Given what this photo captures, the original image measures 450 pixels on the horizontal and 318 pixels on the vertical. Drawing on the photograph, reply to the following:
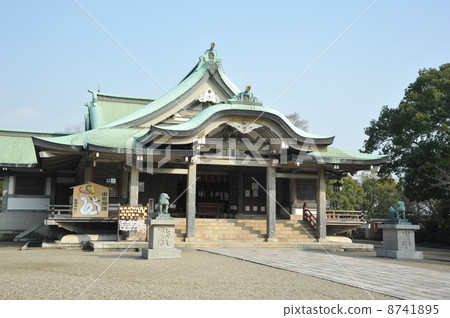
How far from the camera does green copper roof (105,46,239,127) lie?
65.7ft

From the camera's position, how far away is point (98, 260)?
1184 cm

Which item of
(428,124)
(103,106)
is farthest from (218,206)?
(428,124)

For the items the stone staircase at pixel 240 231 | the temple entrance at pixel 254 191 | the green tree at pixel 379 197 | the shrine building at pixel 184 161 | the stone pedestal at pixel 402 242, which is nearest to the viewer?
the stone pedestal at pixel 402 242

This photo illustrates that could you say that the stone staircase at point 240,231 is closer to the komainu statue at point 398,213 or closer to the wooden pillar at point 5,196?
the komainu statue at point 398,213

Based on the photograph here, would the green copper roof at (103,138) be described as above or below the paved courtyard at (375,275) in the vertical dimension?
above

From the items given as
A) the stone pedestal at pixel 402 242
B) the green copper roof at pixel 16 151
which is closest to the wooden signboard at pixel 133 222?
the green copper roof at pixel 16 151

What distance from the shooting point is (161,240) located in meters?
12.4

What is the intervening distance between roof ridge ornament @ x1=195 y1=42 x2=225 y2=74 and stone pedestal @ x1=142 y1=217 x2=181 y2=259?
10710 mm

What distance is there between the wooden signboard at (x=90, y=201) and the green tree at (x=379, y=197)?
95.3 feet

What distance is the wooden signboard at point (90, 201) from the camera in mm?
16656

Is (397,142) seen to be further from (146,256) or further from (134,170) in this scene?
(146,256)

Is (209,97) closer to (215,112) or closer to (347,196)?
(215,112)

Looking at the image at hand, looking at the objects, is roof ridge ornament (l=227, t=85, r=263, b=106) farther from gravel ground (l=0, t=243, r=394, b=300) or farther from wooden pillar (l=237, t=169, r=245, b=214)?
gravel ground (l=0, t=243, r=394, b=300)
